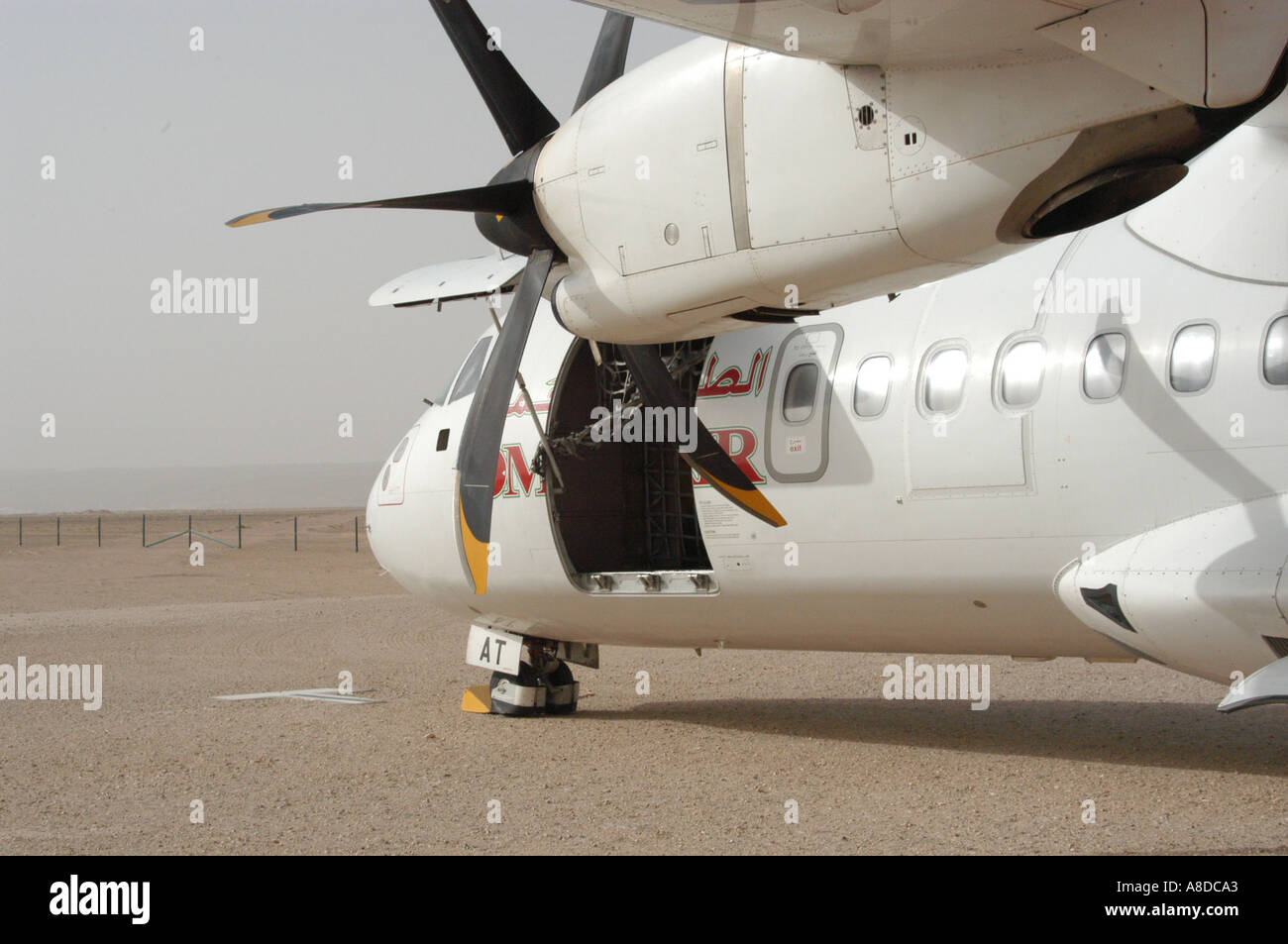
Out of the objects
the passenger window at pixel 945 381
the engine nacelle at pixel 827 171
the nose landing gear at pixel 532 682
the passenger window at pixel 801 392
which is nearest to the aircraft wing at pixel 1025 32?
the engine nacelle at pixel 827 171

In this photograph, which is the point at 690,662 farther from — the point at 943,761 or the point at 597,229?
the point at 597,229

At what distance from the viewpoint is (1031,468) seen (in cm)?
836

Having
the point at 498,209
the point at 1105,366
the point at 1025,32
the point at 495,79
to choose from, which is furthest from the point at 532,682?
the point at 1025,32

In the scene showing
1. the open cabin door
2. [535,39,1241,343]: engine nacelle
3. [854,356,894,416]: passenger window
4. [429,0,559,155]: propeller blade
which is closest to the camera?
[535,39,1241,343]: engine nacelle

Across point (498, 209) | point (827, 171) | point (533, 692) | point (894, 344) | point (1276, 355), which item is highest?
point (498, 209)

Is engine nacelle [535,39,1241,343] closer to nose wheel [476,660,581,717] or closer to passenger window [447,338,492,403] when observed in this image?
passenger window [447,338,492,403]

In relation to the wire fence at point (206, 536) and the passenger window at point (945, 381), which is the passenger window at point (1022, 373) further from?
the wire fence at point (206, 536)

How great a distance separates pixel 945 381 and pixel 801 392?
133cm

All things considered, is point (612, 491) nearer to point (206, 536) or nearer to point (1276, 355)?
point (1276, 355)

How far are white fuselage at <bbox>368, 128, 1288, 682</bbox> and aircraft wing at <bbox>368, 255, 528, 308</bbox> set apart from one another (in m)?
2.27

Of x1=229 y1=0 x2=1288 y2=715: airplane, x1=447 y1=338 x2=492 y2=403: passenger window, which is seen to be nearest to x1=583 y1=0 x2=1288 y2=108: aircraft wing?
x1=229 y1=0 x2=1288 y2=715: airplane

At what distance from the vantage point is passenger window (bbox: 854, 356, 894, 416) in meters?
9.40

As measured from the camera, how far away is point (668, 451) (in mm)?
12438

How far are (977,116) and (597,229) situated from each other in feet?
7.81
